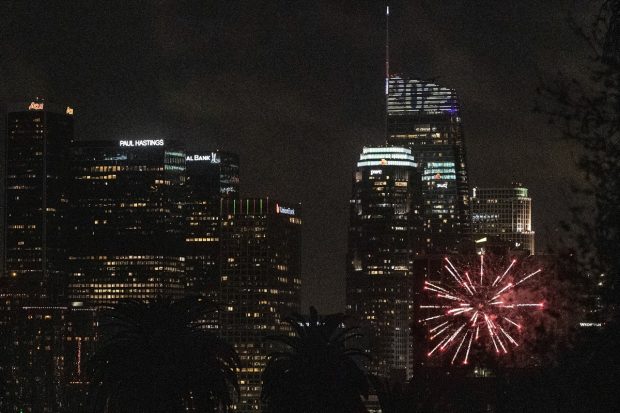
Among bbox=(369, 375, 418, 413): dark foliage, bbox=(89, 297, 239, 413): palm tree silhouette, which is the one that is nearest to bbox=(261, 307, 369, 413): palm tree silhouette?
bbox=(369, 375, 418, 413): dark foliage

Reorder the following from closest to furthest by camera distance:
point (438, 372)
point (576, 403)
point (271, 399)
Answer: point (576, 403) → point (271, 399) → point (438, 372)

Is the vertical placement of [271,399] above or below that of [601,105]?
below

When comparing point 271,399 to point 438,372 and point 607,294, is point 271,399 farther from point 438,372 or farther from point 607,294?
point 438,372

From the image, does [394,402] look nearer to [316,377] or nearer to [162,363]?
[316,377]

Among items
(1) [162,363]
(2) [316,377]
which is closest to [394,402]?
(2) [316,377]

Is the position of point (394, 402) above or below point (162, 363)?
below

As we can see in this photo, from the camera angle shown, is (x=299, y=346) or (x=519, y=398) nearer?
(x=519, y=398)

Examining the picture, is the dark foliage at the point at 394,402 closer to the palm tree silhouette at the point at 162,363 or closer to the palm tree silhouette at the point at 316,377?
the palm tree silhouette at the point at 316,377

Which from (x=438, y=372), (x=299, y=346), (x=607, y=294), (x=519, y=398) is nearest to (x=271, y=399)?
(x=299, y=346)
